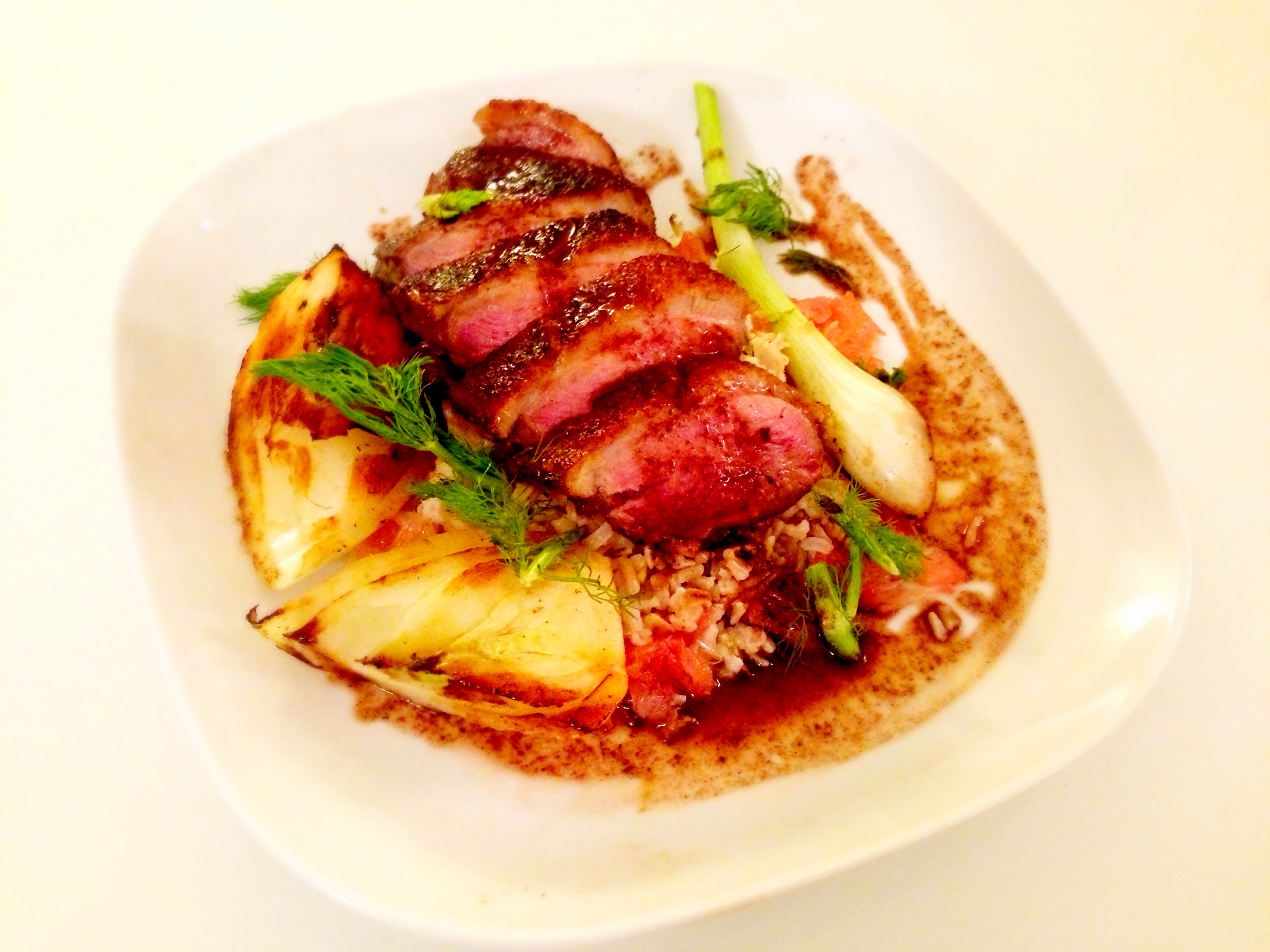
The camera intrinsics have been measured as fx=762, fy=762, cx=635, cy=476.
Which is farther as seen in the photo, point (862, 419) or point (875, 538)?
point (862, 419)

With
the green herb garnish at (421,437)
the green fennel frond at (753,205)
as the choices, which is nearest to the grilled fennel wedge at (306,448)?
the green herb garnish at (421,437)

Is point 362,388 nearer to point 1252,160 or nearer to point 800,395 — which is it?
point 800,395

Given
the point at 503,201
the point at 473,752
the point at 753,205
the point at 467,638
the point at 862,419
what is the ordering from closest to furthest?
the point at 467,638 < the point at 473,752 < the point at 503,201 < the point at 862,419 < the point at 753,205

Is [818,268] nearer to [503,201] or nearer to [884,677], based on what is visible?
[503,201]

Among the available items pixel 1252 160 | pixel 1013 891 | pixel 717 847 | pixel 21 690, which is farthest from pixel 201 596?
Answer: pixel 1252 160

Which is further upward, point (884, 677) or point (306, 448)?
point (306, 448)

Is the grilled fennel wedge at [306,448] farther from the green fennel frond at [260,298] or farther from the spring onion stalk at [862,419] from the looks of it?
the spring onion stalk at [862,419]

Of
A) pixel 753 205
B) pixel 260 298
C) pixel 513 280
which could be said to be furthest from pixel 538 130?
pixel 260 298
